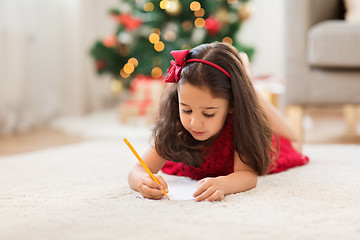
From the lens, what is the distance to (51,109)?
2.68 metres

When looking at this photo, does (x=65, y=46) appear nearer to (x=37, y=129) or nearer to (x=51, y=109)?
(x=51, y=109)

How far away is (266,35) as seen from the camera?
10.8 feet

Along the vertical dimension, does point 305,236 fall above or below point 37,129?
above

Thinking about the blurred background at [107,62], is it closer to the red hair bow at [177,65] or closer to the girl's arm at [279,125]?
Result: the girl's arm at [279,125]

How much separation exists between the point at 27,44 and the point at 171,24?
0.83 m

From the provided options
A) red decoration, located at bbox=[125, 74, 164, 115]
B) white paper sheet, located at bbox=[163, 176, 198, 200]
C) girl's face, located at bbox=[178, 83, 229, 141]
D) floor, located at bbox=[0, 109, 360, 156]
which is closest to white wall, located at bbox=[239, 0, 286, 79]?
floor, located at bbox=[0, 109, 360, 156]

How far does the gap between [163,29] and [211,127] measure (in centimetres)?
172

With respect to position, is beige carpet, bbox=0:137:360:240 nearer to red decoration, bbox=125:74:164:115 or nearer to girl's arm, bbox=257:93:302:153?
girl's arm, bbox=257:93:302:153

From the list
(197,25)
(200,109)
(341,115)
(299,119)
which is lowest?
(341,115)

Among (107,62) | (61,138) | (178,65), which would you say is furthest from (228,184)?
(107,62)

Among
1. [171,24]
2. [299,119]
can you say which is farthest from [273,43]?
[299,119]

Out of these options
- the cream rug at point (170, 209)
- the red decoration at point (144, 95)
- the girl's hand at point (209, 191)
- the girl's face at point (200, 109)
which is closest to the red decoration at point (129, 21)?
the red decoration at point (144, 95)

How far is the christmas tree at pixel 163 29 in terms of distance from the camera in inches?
91.3

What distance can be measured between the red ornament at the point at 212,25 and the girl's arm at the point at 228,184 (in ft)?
5.06
